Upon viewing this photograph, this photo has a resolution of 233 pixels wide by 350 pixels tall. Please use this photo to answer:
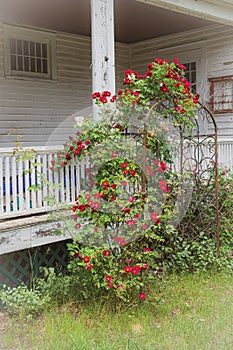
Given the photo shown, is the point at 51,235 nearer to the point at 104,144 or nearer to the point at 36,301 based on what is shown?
the point at 36,301

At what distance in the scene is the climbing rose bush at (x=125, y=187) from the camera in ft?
14.3

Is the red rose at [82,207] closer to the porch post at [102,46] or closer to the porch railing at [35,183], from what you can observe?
the porch railing at [35,183]

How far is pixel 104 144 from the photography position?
4621mm

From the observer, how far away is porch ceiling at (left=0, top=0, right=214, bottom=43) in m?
7.20

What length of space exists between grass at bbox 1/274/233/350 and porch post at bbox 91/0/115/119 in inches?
99.3

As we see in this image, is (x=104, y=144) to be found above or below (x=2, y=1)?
below

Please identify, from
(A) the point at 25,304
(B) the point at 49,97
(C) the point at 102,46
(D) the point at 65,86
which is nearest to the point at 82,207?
(A) the point at 25,304

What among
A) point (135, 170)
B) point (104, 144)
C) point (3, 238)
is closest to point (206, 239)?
point (135, 170)

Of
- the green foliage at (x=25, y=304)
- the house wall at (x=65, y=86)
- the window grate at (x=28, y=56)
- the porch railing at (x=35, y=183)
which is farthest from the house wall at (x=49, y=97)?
the green foliage at (x=25, y=304)

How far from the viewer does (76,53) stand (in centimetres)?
941

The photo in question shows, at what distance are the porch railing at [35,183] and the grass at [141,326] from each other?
116 cm

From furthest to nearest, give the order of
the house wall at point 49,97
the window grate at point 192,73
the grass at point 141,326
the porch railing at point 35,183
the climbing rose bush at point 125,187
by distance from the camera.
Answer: the window grate at point 192,73, the house wall at point 49,97, the porch railing at point 35,183, the climbing rose bush at point 125,187, the grass at point 141,326

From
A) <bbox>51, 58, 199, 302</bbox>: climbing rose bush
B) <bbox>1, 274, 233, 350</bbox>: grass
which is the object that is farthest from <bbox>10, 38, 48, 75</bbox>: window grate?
<bbox>1, 274, 233, 350</bbox>: grass

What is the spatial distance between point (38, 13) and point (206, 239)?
479 cm
